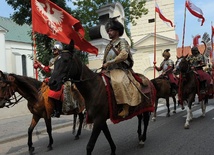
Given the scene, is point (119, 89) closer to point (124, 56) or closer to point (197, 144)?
point (124, 56)

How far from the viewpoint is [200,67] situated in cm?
953

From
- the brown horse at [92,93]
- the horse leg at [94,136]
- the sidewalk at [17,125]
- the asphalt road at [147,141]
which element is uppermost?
the brown horse at [92,93]

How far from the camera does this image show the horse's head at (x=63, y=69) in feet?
13.1

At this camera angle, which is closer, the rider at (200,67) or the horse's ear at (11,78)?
the horse's ear at (11,78)

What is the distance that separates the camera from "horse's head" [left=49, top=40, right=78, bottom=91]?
3985 millimetres

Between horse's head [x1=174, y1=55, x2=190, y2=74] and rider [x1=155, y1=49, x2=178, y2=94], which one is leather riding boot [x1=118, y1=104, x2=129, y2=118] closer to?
horse's head [x1=174, y1=55, x2=190, y2=74]

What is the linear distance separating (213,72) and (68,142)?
24.8 ft

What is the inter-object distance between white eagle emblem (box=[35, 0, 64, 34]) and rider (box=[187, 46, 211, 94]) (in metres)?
4.84

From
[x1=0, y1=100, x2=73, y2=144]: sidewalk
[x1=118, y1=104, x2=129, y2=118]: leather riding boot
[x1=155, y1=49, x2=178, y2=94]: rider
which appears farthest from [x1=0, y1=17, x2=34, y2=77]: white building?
[x1=118, y1=104, x2=129, y2=118]: leather riding boot

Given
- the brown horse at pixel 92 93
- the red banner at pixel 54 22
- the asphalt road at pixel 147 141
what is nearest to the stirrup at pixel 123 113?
the brown horse at pixel 92 93

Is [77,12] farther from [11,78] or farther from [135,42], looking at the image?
[11,78]

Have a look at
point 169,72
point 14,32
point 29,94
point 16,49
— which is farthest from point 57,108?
point 14,32

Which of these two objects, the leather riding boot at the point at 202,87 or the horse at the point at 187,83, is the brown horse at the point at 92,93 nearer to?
the horse at the point at 187,83

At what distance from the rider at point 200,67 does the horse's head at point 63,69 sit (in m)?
5.74
